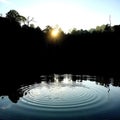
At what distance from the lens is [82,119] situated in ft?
48.7

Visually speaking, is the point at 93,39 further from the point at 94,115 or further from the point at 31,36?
the point at 94,115

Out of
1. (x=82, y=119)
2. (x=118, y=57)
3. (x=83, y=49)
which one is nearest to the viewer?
(x=82, y=119)

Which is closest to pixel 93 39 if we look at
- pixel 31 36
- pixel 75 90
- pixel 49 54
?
pixel 49 54

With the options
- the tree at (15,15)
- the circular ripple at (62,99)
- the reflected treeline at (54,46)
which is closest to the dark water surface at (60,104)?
the circular ripple at (62,99)

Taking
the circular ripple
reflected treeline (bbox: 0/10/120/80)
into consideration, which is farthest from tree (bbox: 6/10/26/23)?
the circular ripple

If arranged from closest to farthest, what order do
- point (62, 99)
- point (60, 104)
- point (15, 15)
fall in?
point (60, 104), point (62, 99), point (15, 15)

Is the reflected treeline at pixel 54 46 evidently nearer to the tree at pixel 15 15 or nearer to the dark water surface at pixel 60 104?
the dark water surface at pixel 60 104

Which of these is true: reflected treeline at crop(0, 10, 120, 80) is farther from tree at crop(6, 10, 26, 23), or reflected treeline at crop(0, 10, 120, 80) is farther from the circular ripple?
tree at crop(6, 10, 26, 23)

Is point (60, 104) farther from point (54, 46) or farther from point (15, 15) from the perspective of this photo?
point (15, 15)

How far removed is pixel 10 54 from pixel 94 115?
52.2 m

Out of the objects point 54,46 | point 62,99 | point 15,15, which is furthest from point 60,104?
point 15,15

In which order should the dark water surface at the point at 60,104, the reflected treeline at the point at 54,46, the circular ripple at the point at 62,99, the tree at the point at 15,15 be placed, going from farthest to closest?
the tree at the point at 15,15, the reflected treeline at the point at 54,46, the circular ripple at the point at 62,99, the dark water surface at the point at 60,104

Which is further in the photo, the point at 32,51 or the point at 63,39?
the point at 63,39

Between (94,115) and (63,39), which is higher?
(63,39)
